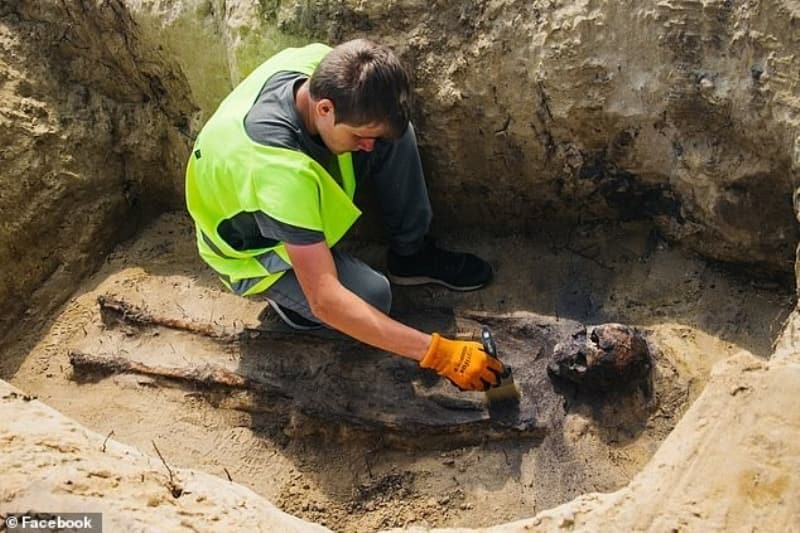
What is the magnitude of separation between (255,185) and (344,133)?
1.05 feet

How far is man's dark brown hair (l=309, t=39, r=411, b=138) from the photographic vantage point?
2311mm

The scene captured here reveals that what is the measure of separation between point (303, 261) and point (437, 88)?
0.92 metres

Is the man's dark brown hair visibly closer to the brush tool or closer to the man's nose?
the man's nose

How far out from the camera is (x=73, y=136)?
3.55 m

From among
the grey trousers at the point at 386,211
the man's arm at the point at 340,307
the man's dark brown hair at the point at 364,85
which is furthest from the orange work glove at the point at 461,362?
the man's dark brown hair at the point at 364,85

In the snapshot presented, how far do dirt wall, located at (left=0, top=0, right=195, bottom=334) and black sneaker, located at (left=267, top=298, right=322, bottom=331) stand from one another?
0.96 meters

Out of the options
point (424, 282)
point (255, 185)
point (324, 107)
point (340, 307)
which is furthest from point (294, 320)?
point (324, 107)

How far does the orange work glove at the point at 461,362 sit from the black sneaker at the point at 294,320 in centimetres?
62

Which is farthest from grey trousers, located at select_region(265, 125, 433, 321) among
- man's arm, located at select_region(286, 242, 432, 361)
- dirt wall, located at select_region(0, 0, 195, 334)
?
dirt wall, located at select_region(0, 0, 195, 334)

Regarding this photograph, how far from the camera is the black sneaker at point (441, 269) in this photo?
3217 mm

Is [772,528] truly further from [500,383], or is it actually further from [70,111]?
A: [70,111]

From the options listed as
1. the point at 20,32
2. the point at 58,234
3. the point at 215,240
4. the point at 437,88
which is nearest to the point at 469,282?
the point at 437,88

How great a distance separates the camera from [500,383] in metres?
2.73

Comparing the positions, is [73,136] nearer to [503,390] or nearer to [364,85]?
[364,85]
